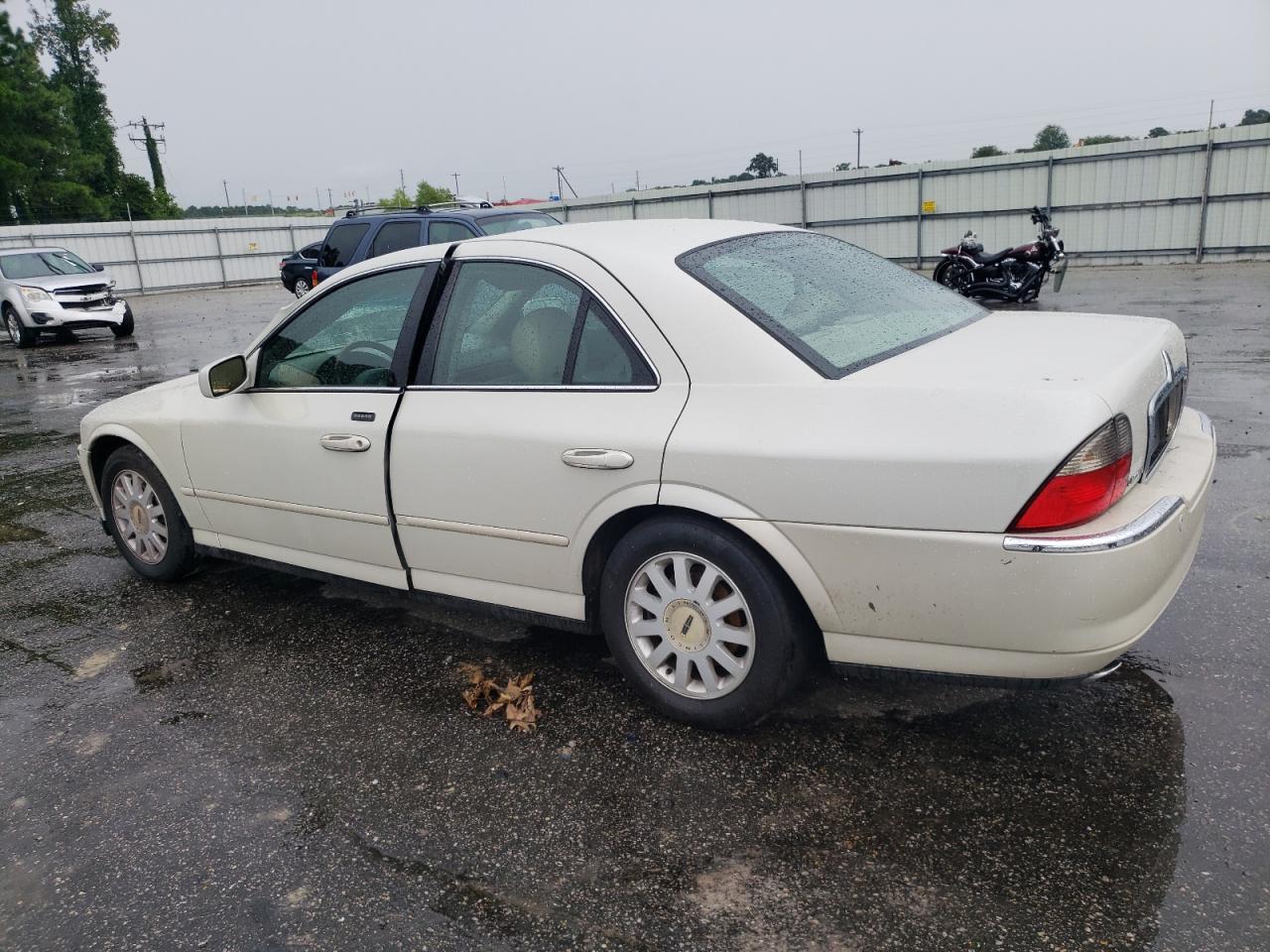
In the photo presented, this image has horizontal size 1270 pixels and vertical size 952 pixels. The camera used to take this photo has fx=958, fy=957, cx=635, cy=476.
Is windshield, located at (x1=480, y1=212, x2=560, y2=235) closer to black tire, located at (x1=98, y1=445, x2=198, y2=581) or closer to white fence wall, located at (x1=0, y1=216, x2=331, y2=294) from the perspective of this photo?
black tire, located at (x1=98, y1=445, x2=198, y2=581)

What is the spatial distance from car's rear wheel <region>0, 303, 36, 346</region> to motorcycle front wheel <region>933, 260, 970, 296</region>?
50.3 feet

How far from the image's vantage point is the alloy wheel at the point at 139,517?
452 centimetres

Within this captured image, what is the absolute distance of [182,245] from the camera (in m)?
32.6

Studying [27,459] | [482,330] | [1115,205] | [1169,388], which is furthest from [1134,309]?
[27,459]

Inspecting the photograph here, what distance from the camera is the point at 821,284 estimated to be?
331 cm

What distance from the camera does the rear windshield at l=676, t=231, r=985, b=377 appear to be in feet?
9.59

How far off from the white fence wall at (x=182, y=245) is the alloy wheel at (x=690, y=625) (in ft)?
107

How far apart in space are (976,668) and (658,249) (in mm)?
1643

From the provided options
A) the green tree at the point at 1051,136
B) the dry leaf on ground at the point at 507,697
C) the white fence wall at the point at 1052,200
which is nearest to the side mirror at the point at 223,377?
the dry leaf on ground at the point at 507,697

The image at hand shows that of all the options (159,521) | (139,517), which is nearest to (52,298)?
(139,517)

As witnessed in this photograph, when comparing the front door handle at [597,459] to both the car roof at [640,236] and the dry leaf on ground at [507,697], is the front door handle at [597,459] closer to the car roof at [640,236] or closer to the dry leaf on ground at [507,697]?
the car roof at [640,236]

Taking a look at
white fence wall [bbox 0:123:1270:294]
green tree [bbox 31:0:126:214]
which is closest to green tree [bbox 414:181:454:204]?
green tree [bbox 31:0:126:214]

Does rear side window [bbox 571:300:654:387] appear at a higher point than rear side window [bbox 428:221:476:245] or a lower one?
lower

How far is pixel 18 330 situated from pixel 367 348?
A: 16435 mm
